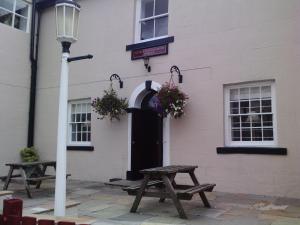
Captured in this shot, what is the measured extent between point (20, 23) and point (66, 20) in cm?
815

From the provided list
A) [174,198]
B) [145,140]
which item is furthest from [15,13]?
[174,198]

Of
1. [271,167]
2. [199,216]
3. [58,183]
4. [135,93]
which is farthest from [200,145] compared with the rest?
[58,183]

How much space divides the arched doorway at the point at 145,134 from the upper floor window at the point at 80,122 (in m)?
1.71

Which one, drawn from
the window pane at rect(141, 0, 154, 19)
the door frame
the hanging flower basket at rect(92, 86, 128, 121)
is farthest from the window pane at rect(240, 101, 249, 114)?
the window pane at rect(141, 0, 154, 19)

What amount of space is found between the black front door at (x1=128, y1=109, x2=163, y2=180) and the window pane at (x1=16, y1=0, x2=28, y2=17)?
556cm

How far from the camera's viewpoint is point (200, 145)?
888 centimetres

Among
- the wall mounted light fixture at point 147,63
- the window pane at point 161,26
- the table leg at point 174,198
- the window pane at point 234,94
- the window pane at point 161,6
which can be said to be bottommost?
the table leg at point 174,198

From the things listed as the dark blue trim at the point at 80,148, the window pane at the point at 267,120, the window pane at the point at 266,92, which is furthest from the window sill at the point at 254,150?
the dark blue trim at the point at 80,148

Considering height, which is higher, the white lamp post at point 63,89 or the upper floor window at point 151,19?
the upper floor window at point 151,19

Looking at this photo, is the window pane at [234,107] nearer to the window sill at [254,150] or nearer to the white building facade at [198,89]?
the white building facade at [198,89]

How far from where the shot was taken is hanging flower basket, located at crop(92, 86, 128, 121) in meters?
9.98

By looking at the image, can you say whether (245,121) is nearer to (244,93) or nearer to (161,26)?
(244,93)

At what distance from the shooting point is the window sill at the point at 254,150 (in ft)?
25.4

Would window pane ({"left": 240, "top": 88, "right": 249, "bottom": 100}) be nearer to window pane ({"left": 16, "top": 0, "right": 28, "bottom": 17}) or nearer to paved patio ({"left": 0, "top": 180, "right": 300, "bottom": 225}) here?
paved patio ({"left": 0, "top": 180, "right": 300, "bottom": 225})
